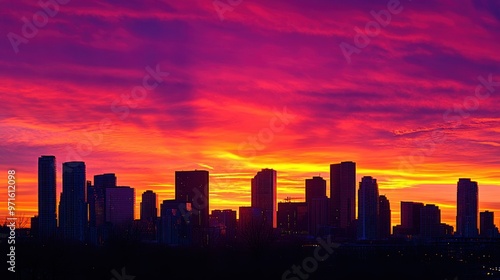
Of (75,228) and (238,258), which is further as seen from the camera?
(75,228)

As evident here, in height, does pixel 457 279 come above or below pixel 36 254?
below

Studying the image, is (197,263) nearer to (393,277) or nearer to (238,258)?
(238,258)

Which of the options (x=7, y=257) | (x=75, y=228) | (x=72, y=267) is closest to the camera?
(x=7, y=257)

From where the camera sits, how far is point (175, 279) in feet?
287

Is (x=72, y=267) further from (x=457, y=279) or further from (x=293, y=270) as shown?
(x=457, y=279)

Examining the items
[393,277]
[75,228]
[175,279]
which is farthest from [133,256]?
[75,228]

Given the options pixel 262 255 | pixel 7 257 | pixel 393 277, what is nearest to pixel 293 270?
pixel 262 255

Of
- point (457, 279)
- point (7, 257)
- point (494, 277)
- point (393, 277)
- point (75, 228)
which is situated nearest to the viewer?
point (7, 257)

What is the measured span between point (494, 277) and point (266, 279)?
66.4 meters

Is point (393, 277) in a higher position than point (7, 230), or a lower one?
lower

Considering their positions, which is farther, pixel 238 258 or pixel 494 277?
pixel 494 277

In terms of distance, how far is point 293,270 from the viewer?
318 feet

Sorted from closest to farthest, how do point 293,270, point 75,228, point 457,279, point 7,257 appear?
1. point 7,257
2. point 293,270
3. point 457,279
4. point 75,228

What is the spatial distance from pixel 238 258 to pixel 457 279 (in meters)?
40.4
